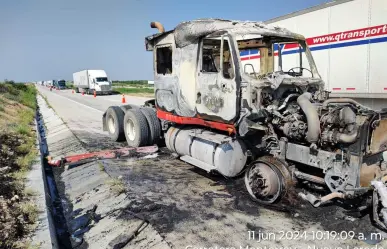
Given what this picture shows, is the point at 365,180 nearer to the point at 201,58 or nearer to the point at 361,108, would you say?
the point at 361,108

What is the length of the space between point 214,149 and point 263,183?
3.87 ft

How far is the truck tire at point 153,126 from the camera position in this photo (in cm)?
852

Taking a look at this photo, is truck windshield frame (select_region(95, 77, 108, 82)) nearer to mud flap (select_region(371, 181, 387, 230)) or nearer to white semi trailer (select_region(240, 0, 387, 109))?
white semi trailer (select_region(240, 0, 387, 109))

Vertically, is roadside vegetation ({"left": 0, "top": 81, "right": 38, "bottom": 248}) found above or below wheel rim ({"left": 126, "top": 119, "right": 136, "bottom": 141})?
below

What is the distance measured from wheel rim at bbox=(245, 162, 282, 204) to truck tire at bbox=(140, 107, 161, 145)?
3.85 meters

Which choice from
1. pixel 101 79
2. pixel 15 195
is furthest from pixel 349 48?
pixel 101 79

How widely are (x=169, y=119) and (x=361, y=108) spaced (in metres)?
4.17

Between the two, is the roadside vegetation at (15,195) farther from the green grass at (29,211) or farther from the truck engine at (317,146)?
the truck engine at (317,146)

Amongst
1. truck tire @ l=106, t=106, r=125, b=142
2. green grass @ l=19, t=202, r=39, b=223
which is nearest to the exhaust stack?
truck tire @ l=106, t=106, r=125, b=142

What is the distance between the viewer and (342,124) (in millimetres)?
4273

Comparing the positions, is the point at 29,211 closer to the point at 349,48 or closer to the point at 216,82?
the point at 216,82

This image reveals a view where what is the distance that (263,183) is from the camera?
4.97 m

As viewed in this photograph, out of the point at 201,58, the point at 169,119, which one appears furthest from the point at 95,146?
the point at 201,58

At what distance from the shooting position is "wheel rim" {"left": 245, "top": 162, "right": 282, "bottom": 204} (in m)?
4.85
